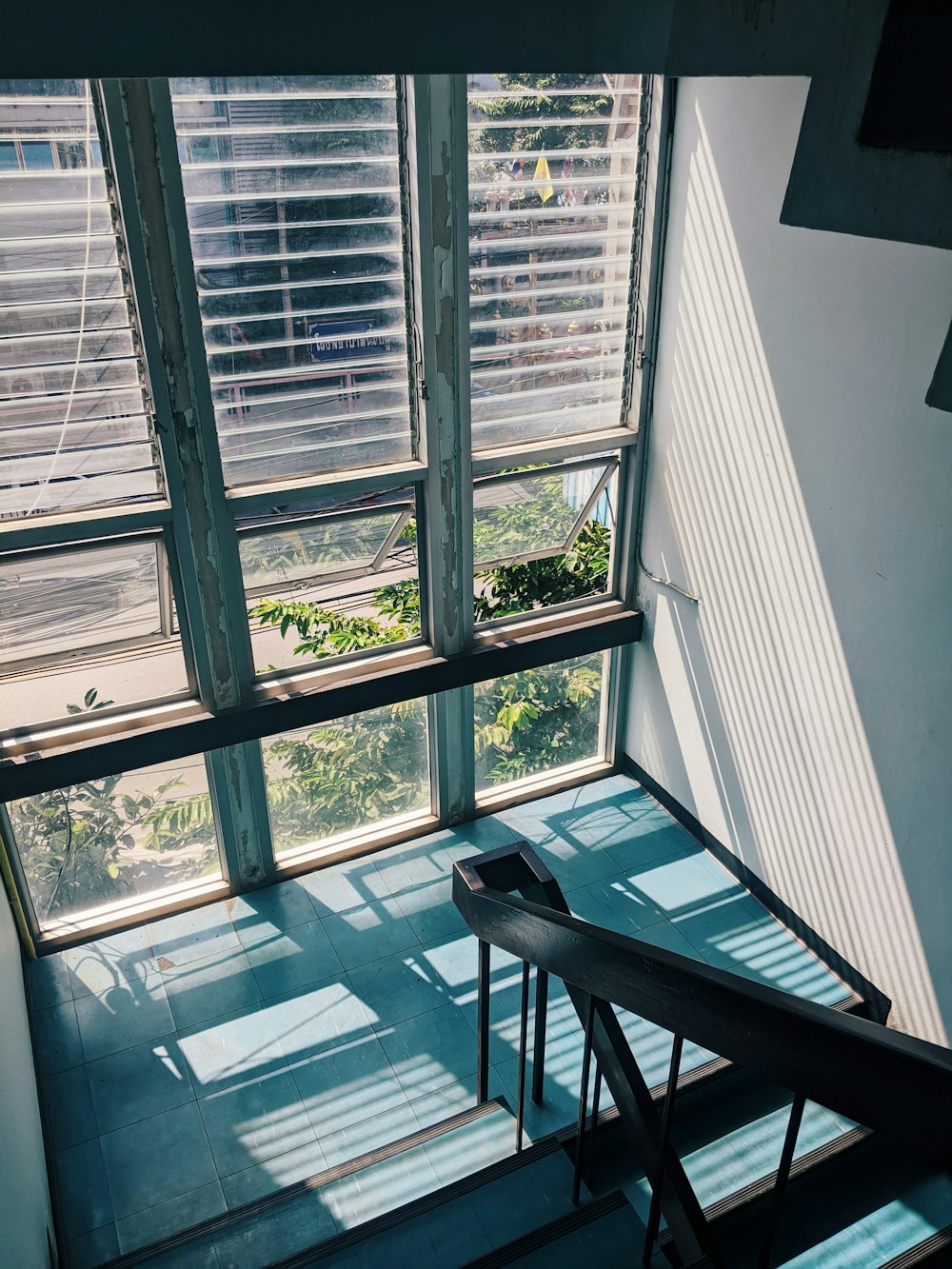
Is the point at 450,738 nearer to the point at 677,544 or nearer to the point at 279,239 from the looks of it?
the point at 677,544

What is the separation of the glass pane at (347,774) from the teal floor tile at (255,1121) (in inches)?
56.0

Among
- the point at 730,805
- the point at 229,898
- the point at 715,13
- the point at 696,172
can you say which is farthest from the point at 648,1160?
A: the point at 696,172

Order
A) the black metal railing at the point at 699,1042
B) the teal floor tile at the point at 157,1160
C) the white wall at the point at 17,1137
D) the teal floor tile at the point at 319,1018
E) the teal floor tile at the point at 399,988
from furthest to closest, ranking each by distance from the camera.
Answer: the teal floor tile at the point at 399,988, the teal floor tile at the point at 319,1018, the teal floor tile at the point at 157,1160, the white wall at the point at 17,1137, the black metal railing at the point at 699,1042

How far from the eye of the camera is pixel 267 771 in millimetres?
5305

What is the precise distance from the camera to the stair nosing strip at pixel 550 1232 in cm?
201

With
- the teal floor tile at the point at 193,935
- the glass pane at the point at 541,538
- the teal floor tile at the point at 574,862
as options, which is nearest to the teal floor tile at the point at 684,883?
the teal floor tile at the point at 574,862

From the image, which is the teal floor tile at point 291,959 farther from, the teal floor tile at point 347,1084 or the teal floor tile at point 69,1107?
the teal floor tile at point 69,1107

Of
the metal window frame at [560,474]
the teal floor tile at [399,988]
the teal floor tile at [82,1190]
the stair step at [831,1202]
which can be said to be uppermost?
the metal window frame at [560,474]

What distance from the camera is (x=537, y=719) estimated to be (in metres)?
5.99

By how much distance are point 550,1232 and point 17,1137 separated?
2220mm

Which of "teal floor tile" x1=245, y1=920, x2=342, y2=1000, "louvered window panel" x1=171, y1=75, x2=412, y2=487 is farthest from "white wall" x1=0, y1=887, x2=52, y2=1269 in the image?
"louvered window panel" x1=171, y1=75, x2=412, y2=487

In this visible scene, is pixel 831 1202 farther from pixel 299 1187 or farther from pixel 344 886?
pixel 344 886

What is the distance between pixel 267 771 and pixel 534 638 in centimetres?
165

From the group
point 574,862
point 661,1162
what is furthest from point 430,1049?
point 661,1162
